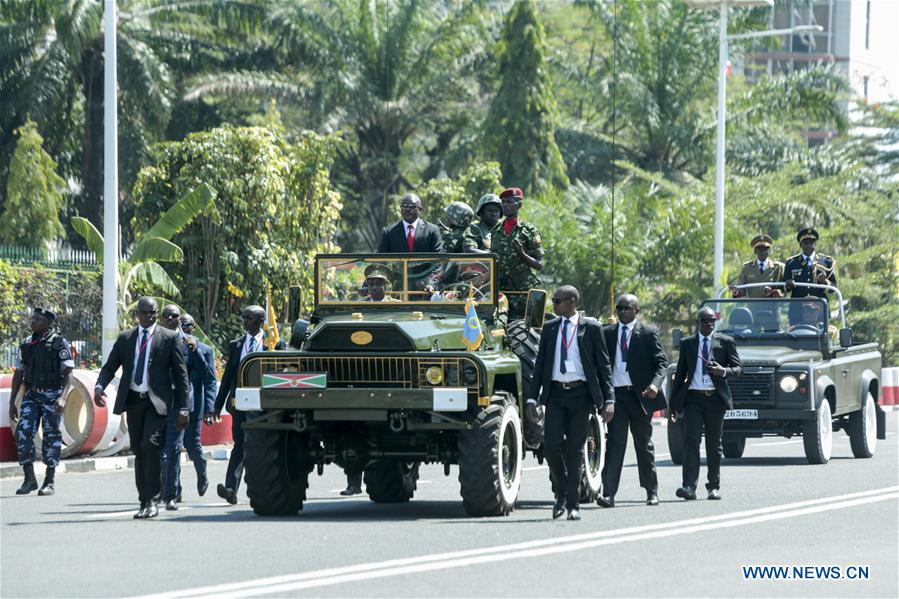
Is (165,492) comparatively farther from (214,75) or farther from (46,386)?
(214,75)

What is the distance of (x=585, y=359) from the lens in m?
13.9

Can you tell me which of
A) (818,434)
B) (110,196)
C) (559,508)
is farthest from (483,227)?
(110,196)

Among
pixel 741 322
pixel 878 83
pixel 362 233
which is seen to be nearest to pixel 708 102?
pixel 878 83

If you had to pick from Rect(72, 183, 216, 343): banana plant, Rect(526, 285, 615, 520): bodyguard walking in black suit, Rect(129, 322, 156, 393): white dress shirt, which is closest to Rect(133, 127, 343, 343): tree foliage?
Rect(72, 183, 216, 343): banana plant

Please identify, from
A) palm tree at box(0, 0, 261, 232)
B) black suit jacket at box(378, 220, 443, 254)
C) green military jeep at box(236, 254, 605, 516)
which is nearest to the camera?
Answer: green military jeep at box(236, 254, 605, 516)

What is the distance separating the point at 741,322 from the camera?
21.7m

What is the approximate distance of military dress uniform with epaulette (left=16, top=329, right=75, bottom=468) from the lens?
16.9 m

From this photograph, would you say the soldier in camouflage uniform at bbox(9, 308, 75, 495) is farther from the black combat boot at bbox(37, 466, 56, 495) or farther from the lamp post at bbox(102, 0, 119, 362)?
the lamp post at bbox(102, 0, 119, 362)

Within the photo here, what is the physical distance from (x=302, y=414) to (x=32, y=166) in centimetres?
2810

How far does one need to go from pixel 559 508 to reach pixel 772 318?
330 inches

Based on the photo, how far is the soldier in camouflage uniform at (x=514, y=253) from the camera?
645 inches

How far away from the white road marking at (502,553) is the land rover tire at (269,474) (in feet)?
9.69

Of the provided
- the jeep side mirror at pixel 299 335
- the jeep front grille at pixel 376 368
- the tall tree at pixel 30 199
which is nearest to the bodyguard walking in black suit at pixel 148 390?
the jeep front grille at pixel 376 368

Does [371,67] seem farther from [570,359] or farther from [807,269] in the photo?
[570,359]
